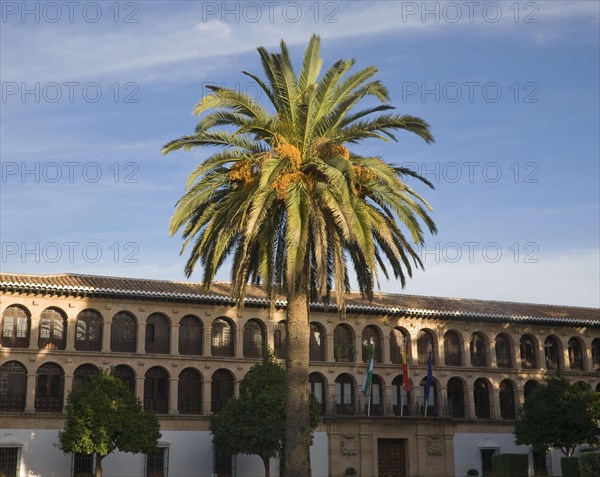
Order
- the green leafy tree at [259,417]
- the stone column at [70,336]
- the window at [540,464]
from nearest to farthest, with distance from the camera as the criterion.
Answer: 1. the green leafy tree at [259,417]
2. the stone column at [70,336]
3. the window at [540,464]

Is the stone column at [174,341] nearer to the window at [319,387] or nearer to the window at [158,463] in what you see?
the window at [158,463]

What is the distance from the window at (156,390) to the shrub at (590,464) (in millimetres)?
28676

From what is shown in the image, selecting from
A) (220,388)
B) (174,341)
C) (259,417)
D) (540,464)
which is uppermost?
(174,341)

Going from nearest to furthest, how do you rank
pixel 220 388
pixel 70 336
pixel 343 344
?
1. pixel 70 336
2. pixel 220 388
3. pixel 343 344

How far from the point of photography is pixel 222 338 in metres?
56.2

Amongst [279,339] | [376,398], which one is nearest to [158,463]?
[279,339]

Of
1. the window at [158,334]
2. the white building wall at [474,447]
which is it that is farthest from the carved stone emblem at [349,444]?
the window at [158,334]

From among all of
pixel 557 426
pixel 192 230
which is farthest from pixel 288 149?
pixel 557 426

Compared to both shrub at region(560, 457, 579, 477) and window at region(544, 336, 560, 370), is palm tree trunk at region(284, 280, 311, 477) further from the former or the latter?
window at region(544, 336, 560, 370)

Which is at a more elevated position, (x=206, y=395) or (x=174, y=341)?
(x=174, y=341)

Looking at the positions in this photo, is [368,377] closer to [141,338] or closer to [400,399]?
[400,399]

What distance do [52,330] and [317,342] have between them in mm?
16264

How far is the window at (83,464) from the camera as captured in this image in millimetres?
49719

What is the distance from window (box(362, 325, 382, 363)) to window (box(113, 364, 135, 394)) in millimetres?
15022
